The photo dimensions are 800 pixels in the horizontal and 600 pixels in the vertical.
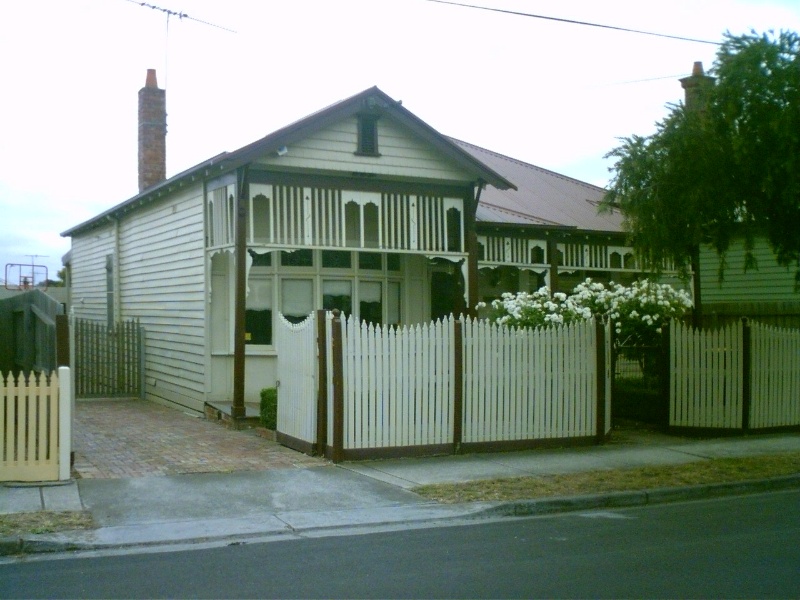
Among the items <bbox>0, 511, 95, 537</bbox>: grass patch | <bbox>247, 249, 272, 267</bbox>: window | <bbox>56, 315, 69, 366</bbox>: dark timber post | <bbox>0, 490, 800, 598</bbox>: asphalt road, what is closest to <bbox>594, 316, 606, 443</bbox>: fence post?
<bbox>0, 490, 800, 598</bbox>: asphalt road

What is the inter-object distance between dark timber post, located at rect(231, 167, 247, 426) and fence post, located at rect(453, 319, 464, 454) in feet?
13.6

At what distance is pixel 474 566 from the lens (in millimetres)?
7332

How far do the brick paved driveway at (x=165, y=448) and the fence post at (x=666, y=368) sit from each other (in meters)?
6.17

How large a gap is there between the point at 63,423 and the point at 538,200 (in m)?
15.1

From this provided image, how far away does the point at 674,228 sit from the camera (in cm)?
1395

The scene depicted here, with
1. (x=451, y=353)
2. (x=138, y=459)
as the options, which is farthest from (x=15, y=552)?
(x=451, y=353)

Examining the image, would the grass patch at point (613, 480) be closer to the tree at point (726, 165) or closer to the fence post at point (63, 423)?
the tree at point (726, 165)

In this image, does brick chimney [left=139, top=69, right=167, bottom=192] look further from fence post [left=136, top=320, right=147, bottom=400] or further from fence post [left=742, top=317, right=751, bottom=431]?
fence post [left=742, top=317, right=751, bottom=431]

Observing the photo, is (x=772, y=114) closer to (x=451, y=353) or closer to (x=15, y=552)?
(x=451, y=353)

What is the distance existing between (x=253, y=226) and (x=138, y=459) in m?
4.96

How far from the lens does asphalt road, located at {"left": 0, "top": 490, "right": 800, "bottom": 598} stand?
663 centimetres

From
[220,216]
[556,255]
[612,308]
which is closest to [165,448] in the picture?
[220,216]

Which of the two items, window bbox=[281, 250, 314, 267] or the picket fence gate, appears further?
window bbox=[281, 250, 314, 267]

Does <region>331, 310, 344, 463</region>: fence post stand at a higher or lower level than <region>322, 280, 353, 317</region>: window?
lower
